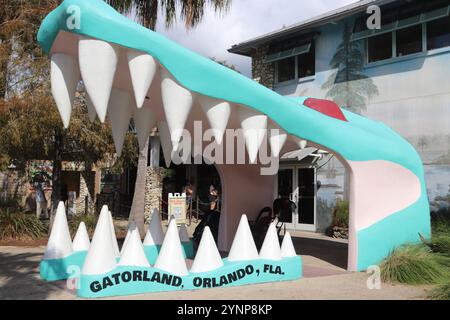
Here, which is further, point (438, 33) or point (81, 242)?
point (438, 33)

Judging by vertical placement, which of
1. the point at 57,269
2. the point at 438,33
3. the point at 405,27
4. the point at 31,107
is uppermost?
the point at 405,27

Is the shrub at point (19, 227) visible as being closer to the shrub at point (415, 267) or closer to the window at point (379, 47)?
the shrub at point (415, 267)

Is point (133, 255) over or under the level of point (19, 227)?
over

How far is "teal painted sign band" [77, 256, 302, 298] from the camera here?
16.0 ft

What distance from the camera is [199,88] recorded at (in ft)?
17.2

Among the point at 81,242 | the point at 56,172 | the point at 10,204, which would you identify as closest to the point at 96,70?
the point at 81,242

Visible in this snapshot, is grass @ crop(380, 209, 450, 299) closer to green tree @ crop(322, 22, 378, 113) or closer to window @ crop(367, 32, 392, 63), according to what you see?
Result: green tree @ crop(322, 22, 378, 113)

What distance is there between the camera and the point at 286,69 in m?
15.7

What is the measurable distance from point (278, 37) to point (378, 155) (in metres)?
9.20

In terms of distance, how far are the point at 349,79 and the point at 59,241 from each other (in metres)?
10.0

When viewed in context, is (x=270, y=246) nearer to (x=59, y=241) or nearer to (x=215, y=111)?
(x=215, y=111)

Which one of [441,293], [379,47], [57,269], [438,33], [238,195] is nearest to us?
[441,293]

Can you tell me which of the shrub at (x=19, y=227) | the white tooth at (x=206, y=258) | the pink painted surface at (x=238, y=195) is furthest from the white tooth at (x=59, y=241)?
the shrub at (x=19, y=227)

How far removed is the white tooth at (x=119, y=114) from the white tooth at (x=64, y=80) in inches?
28.8
